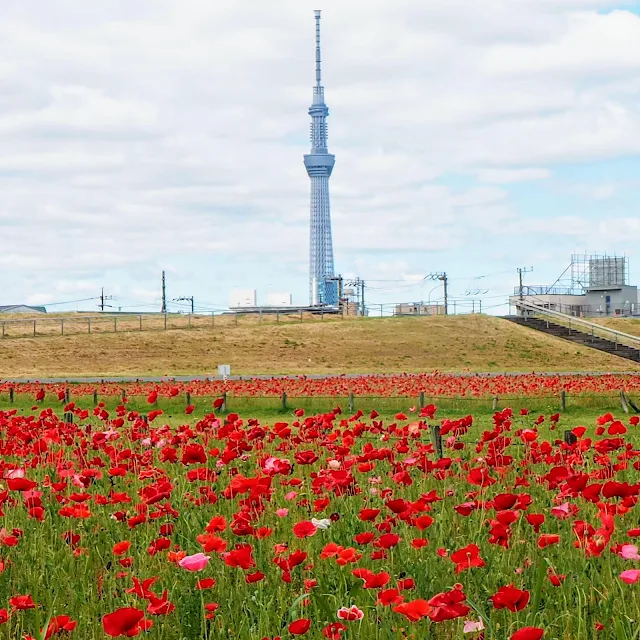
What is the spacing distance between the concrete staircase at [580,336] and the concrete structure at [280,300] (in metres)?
52.4

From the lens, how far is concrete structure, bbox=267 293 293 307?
404 feet

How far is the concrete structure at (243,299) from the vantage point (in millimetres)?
123225

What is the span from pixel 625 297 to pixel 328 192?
90.6 metres

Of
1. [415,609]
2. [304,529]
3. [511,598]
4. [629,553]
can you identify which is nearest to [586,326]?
[629,553]

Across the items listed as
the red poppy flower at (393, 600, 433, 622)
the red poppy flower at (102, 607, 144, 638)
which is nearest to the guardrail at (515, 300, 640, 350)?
the red poppy flower at (393, 600, 433, 622)

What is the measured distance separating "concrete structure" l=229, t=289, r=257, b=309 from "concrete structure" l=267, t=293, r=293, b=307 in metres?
1.96

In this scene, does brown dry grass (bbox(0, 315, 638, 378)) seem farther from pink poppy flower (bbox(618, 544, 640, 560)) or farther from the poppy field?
pink poppy flower (bbox(618, 544, 640, 560))

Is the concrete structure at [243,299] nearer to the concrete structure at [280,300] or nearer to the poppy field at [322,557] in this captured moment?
the concrete structure at [280,300]

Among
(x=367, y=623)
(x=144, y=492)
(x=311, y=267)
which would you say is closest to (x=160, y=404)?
(x=144, y=492)

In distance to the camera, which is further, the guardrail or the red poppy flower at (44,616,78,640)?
the guardrail

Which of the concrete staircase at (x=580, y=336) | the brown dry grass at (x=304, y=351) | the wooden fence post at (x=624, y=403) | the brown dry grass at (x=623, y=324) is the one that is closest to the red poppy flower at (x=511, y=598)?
the wooden fence post at (x=624, y=403)

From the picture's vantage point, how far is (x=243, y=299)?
124 m

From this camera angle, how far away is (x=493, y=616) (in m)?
6.00

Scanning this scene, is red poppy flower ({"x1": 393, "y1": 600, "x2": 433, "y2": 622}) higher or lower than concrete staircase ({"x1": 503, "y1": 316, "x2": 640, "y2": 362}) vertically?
higher
